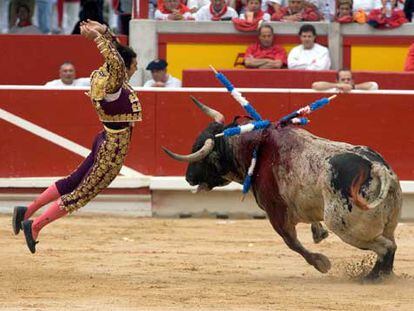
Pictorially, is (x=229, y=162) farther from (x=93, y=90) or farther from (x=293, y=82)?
(x=293, y=82)

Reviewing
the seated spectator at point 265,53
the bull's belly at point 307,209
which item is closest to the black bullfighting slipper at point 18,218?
the bull's belly at point 307,209

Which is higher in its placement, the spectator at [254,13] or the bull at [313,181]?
the spectator at [254,13]

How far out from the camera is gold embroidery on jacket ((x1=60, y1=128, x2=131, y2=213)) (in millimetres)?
8266

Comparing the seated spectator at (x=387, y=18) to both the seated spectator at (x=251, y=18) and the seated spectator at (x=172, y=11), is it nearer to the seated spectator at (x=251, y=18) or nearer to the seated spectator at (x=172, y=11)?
the seated spectator at (x=251, y=18)

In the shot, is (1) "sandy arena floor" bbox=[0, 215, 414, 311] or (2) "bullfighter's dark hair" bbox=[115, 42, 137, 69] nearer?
(1) "sandy arena floor" bbox=[0, 215, 414, 311]

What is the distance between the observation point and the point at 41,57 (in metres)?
12.6

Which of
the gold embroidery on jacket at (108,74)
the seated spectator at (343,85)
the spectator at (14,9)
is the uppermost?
the gold embroidery on jacket at (108,74)

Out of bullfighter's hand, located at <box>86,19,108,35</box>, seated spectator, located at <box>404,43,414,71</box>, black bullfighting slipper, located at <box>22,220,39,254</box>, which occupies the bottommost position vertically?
black bullfighting slipper, located at <box>22,220,39,254</box>

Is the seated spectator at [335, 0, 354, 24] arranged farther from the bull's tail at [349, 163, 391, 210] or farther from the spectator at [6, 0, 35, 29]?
the bull's tail at [349, 163, 391, 210]

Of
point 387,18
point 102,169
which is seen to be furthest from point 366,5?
Answer: point 102,169

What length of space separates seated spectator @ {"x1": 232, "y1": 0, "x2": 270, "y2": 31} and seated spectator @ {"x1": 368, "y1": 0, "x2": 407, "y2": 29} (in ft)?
3.20

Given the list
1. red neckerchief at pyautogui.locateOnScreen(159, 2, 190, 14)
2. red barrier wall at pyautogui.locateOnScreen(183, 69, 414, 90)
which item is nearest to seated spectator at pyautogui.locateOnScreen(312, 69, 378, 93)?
red barrier wall at pyautogui.locateOnScreen(183, 69, 414, 90)

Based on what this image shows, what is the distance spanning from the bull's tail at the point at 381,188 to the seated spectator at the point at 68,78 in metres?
4.64

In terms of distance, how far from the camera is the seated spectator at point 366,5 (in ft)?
41.3
